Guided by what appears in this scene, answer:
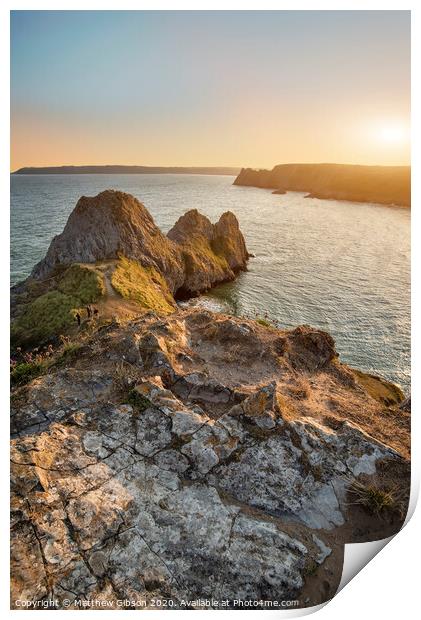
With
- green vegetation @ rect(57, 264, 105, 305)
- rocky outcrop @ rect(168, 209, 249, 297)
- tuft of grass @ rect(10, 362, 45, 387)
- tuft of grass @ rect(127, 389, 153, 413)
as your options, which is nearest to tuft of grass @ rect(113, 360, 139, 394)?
tuft of grass @ rect(127, 389, 153, 413)

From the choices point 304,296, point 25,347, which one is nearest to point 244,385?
point 25,347

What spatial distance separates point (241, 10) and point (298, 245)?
3035cm

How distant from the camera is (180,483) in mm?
7250

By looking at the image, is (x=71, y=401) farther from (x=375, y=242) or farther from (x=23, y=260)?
(x=23, y=260)

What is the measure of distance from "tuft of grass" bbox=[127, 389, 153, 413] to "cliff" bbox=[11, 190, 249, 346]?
480 inches

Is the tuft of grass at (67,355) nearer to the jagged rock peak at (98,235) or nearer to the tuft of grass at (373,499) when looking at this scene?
the tuft of grass at (373,499)

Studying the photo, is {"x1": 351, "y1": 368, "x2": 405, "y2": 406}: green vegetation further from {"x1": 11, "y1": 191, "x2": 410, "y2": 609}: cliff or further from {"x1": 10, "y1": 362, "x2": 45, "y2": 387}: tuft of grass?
{"x1": 10, "y1": 362, "x2": 45, "y2": 387}: tuft of grass

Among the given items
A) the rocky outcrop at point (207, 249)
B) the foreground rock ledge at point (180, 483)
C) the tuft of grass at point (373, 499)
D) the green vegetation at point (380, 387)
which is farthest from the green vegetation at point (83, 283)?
the tuft of grass at point (373, 499)

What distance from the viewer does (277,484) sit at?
7.52m

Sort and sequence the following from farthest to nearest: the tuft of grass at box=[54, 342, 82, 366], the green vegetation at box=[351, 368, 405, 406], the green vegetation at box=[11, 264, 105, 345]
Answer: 1. the green vegetation at box=[11, 264, 105, 345]
2. the green vegetation at box=[351, 368, 405, 406]
3. the tuft of grass at box=[54, 342, 82, 366]

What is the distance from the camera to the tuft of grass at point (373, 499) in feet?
24.7

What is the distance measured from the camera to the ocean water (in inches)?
779

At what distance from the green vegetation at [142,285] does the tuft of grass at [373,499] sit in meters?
15.9

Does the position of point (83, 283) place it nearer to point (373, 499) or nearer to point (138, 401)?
point (138, 401)
